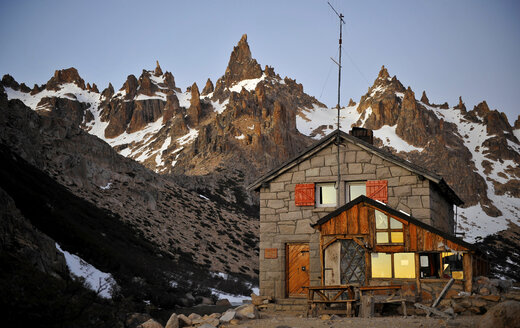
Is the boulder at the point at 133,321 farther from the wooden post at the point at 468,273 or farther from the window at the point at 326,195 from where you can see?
the wooden post at the point at 468,273

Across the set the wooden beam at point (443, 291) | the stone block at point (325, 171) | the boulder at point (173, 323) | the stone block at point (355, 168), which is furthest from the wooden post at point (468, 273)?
the boulder at point (173, 323)

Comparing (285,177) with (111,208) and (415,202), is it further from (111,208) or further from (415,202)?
(111,208)

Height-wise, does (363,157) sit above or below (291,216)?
above

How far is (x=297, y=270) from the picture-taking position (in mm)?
18250

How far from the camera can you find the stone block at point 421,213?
16858 millimetres

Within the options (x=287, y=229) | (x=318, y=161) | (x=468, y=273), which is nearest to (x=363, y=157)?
(x=318, y=161)

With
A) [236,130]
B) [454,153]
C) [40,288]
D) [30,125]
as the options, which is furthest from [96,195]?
[454,153]

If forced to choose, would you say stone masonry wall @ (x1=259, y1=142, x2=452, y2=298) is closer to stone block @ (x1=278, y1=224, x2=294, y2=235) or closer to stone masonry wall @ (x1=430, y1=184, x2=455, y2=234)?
stone block @ (x1=278, y1=224, x2=294, y2=235)

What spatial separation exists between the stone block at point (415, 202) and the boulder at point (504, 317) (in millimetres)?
8312

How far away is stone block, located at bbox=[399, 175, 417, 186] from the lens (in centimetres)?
1748

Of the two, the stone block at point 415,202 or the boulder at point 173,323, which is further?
the stone block at point 415,202

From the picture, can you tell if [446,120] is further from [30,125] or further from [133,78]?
[30,125]

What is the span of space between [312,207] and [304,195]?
553 mm

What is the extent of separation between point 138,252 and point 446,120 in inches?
7269
